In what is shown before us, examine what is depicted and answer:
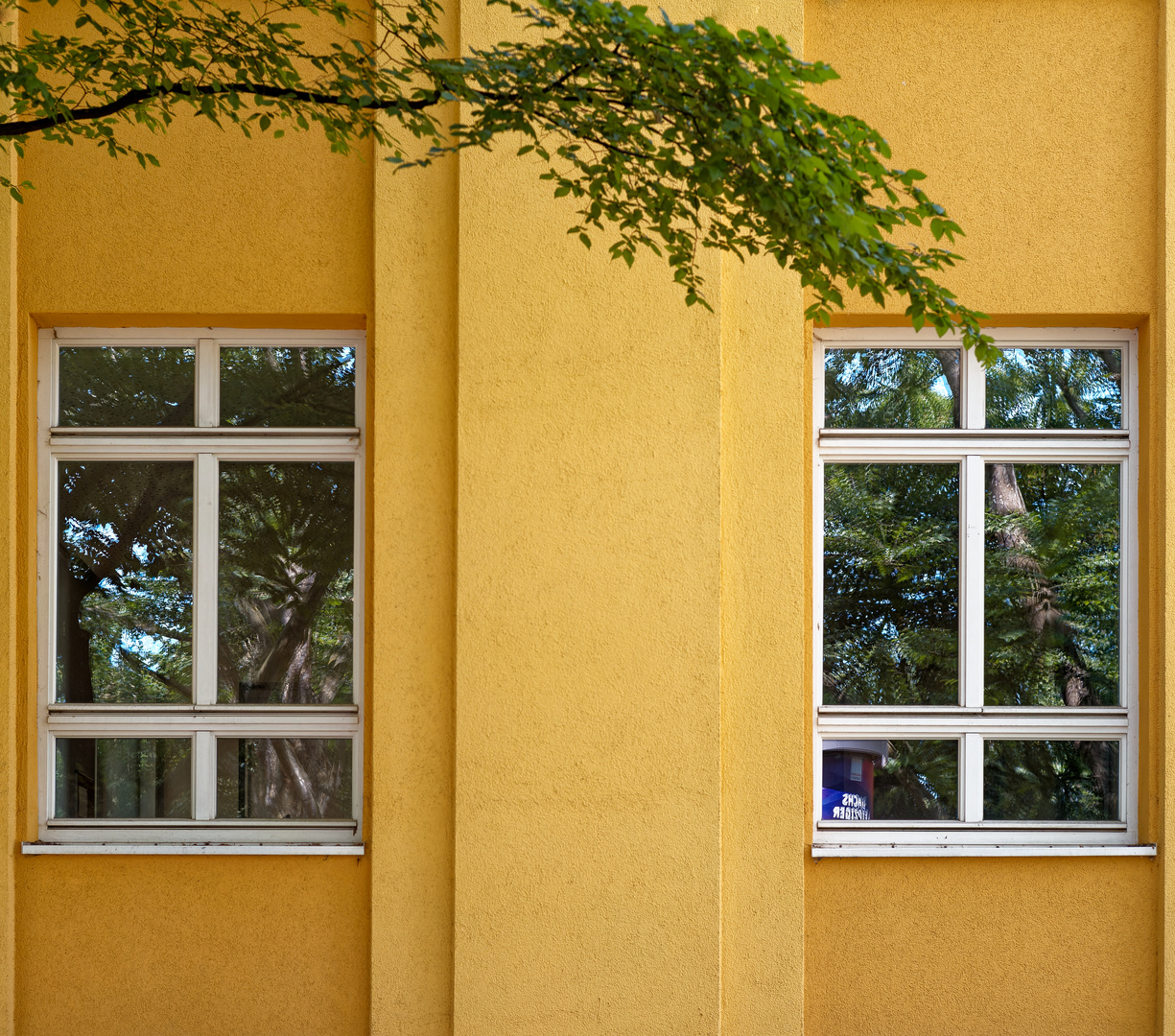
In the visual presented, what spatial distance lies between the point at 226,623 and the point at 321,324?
139cm

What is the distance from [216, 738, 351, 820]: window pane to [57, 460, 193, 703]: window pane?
368 millimetres

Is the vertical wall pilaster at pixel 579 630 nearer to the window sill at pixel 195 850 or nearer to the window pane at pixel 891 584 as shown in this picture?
the window sill at pixel 195 850

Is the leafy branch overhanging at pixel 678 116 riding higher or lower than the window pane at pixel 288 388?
higher

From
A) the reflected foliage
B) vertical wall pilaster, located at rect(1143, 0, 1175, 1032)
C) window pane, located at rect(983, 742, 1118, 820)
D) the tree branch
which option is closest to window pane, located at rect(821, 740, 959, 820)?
the reflected foliage

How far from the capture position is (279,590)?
412 cm

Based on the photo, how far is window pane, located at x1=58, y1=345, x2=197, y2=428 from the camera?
4.13 m

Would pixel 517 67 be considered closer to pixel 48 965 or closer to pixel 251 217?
pixel 251 217

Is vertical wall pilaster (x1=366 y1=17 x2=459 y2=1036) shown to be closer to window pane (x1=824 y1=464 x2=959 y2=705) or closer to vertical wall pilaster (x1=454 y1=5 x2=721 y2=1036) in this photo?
vertical wall pilaster (x1=454 y1=5 x2=721 y2=1036)

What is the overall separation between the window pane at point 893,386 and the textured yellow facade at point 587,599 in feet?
0.84

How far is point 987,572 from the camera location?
4.16m

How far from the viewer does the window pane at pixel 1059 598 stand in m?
4.13

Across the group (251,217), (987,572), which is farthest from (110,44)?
(987,572)

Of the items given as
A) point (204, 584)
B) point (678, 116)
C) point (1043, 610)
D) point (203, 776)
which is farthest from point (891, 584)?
point (203, 776)

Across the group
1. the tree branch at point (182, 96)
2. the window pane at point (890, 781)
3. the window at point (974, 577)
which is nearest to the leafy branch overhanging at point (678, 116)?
the tree branch at point (182, 96)
